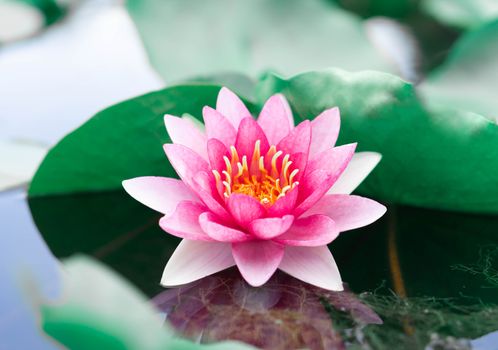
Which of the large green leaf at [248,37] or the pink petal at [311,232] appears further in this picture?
the large green leaf at [248,37]

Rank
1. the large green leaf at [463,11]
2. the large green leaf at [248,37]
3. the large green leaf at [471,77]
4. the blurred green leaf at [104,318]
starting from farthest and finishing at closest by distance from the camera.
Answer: the large green leaf at [463,11]
the large green leaf at [248,37]
the large green leaf at [471,77]
the blurred green leaf at [104,318]

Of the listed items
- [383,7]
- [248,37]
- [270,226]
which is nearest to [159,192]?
[270,226]

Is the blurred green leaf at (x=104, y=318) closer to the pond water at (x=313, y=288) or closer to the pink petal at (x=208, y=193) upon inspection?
the pond water at (x=313, y=288)

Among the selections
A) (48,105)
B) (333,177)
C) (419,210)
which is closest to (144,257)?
(333,177)

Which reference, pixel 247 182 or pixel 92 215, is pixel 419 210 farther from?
pixel 92 215

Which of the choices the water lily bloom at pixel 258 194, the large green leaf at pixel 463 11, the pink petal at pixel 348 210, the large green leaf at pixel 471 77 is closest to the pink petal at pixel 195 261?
the water lily bloom at pixel 258 194

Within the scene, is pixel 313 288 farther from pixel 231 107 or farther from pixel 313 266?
pixel 231 107

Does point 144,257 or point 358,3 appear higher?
point 358,3
